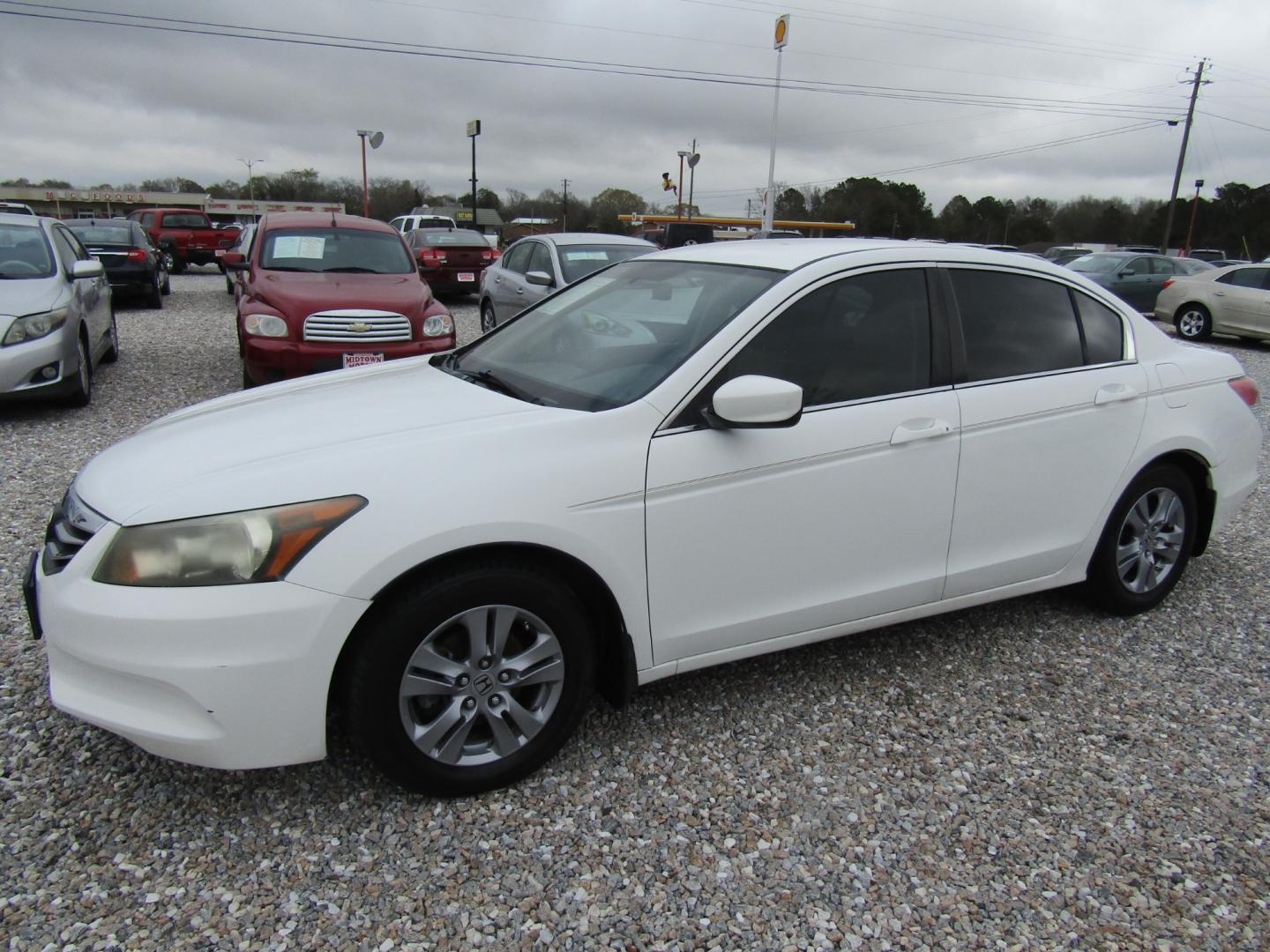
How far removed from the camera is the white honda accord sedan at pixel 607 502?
2.27 metres

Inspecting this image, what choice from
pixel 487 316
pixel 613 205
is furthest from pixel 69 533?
pixel 613 205

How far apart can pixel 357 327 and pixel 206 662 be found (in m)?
5.78

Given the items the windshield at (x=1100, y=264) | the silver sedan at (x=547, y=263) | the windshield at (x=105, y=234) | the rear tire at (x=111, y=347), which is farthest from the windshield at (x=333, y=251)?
the windshield at (x=1100, y=264)

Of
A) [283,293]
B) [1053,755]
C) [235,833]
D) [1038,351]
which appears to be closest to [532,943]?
[235,833]

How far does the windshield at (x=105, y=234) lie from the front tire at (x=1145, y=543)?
1533 cm

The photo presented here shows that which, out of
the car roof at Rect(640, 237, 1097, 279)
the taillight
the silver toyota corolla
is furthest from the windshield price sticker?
the taillight

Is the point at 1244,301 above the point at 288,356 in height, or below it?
above

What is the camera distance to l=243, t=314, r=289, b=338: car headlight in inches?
290

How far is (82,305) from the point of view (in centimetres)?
770

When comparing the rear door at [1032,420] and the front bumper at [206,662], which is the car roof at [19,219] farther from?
the rear door at [1032,420]

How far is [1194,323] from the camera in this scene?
1552 cm

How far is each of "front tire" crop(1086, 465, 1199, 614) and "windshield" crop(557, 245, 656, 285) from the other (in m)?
6.86

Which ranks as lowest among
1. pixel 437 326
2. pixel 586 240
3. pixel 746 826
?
pixel 746 826

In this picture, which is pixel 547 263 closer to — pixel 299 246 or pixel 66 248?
pixel 299 246
